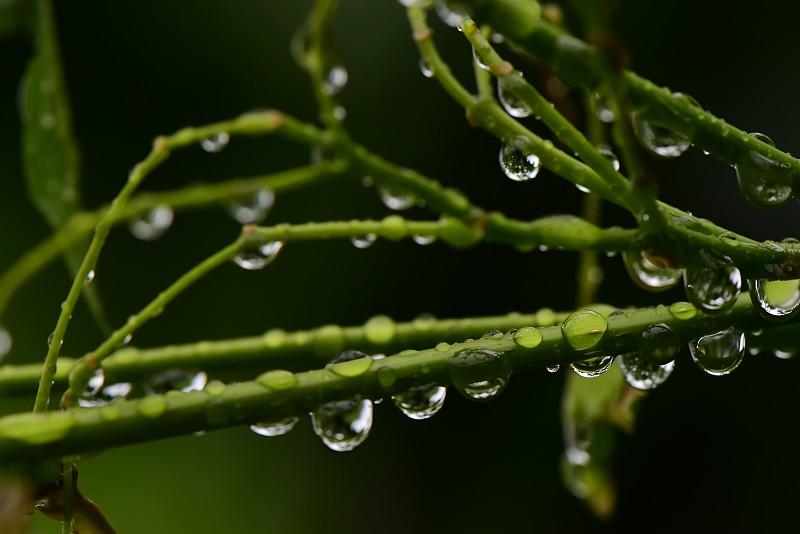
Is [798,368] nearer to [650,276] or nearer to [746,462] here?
[746,462]

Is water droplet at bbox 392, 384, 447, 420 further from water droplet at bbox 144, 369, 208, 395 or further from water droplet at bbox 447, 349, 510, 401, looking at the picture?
water droplet at bbox 144, 369, 208, 395

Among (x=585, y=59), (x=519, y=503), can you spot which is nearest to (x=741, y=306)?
(x=585, y=59)

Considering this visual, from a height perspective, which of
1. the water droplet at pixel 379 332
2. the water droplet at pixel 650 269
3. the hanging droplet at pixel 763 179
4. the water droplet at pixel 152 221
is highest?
the water droplet at pixel 152 221

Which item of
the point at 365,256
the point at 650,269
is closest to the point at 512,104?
the point at 650,269

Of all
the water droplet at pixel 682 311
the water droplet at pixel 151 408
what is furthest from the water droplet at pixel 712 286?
the water droplet at pixel 151 408

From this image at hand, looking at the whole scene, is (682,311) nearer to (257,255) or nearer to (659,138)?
(659,138)

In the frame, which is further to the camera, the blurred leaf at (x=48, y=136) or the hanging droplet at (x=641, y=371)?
the blurred leaf at (x=48, y=136)

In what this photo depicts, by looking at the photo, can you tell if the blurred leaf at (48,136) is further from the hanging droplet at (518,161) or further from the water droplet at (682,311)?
the water droplet at (682,311)

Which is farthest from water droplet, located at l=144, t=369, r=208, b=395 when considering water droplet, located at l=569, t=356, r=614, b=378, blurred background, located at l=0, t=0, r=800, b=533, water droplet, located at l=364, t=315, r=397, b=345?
blurred background, located at l=0, t=0, r=800, b=533
